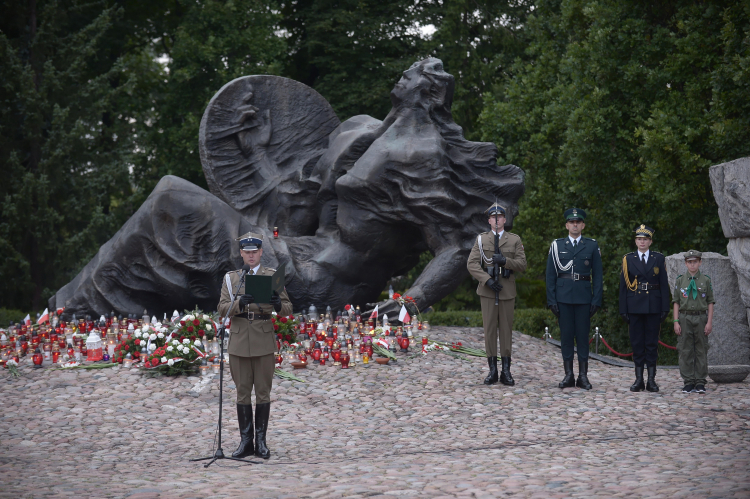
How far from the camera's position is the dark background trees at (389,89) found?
12867 millimetres

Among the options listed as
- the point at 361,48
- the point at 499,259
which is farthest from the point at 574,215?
the point at 361,48

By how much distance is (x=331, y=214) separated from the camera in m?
10.8

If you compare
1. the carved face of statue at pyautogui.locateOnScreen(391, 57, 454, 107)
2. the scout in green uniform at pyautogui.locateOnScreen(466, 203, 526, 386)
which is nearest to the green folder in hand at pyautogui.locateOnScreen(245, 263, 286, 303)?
the scout in green uniform at pyautogui.locateOnScreen(466, 203, 526, 386)

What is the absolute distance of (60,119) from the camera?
58.5ft

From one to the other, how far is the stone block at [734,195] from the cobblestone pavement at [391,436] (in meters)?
1.54

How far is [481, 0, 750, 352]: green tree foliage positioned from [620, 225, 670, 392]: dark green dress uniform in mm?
5265

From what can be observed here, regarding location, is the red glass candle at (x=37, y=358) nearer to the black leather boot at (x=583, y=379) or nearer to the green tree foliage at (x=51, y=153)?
the black leather boot at (x=583, y=379)

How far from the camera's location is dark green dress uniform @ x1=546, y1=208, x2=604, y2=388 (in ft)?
24.8

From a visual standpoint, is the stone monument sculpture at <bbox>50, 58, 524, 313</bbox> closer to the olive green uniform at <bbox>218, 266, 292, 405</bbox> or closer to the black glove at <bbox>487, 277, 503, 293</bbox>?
the black glove at <bbox>487, 277, 503, 293</bbox>

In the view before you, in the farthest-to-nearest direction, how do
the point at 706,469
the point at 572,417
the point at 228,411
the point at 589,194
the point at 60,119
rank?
1. the point at 60,119
2. the point at 589,194
3. the point at 228,411
4. the point at 572,417
5. the point at 706,469

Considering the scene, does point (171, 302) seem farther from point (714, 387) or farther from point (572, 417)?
point (714, 387)

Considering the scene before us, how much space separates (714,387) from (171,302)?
249 inches

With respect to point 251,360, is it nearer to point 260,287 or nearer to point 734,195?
point 260,287

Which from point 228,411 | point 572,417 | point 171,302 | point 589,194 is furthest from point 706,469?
point 589,194
